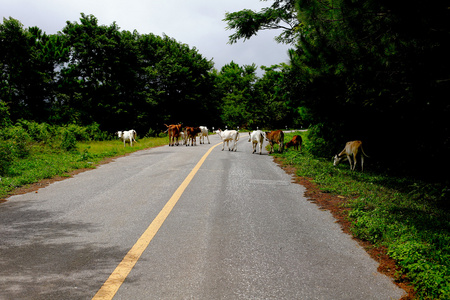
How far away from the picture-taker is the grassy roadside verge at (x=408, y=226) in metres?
3.02

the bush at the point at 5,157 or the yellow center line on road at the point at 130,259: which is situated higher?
the bush at the point at 5,157

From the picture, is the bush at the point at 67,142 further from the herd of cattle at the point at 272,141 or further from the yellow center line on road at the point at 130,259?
the yellow center line on road at the point at 130,259

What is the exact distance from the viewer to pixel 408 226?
4621 mm

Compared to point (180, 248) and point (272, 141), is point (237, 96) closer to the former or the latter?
point (272, 141)

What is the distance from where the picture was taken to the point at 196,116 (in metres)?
53.5

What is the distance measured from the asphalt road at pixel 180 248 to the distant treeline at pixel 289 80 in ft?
9.30

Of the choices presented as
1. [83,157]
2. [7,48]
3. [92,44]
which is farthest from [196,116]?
[83,157]

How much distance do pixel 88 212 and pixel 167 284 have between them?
2.97 m

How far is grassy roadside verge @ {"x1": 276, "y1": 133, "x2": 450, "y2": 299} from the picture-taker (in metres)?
3.02

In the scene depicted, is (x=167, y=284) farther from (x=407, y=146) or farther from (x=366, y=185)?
(x=407, y=146)

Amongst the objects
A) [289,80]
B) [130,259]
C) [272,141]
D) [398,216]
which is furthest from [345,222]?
[272,141]

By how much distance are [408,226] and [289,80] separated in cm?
921

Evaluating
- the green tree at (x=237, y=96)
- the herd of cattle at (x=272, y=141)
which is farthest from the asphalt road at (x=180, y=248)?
the green tree at (x=237, y=96)

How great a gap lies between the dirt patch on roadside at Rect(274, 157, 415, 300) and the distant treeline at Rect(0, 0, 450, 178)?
2.34 meters
